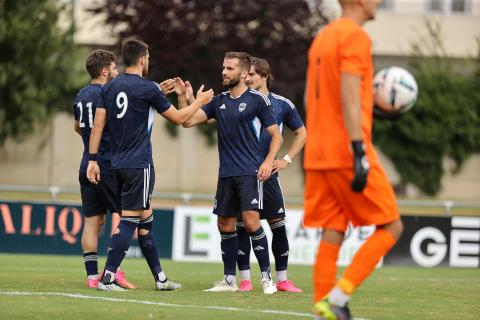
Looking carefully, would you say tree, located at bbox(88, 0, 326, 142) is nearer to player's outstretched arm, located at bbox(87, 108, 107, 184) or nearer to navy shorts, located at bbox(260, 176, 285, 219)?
navy shorts, located at bbox(260, 176, 285, 219)

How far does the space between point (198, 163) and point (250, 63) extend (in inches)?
1119

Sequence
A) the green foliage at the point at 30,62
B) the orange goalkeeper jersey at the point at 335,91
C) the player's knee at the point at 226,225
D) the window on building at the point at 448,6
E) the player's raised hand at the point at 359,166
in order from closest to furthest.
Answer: the player's raised hand at the point at 359,166
the orange goalkeeper jersey at the point at 335,91
the player's knee at the point at 226,225
the green foliage at the point at 30,62
the window on building at the point at 448,6

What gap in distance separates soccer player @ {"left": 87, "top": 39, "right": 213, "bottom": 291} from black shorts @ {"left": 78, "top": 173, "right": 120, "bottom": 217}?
0.37 m

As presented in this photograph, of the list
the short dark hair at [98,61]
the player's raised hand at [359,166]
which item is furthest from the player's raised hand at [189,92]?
the player's raised hand at [359,166]

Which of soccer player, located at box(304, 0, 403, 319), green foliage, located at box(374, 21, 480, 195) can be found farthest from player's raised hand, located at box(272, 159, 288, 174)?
green foliage, located at box(374, 21, 480, 195)

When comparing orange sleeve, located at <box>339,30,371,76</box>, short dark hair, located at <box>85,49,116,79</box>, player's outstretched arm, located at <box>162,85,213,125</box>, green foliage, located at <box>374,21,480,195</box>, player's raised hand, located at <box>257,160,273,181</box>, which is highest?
orange sleeve, located at <box>339,30,371,76</box>

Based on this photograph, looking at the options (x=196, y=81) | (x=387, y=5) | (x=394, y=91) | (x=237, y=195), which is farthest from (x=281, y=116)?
(x=387, y=5)

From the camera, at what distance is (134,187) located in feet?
35.7

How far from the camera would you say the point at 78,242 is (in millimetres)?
18781

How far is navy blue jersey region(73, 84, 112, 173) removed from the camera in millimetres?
11406

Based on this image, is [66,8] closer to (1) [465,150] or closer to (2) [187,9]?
(2) [187,9]

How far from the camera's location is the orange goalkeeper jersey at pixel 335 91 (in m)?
7.82

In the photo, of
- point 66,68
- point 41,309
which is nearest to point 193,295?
point 41,309

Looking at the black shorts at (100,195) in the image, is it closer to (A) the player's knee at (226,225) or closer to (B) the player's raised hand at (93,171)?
(B) the player's raised hand at (93,171)
